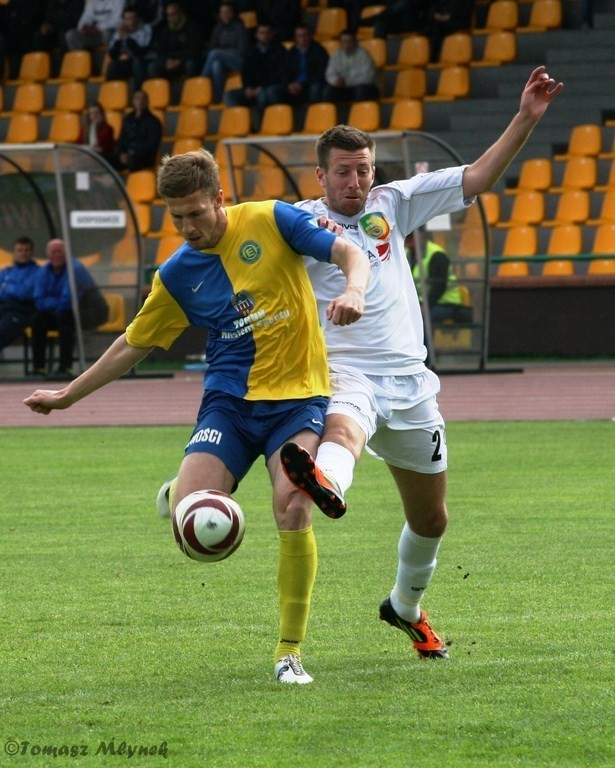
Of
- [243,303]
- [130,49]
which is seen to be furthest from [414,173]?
[243,303]

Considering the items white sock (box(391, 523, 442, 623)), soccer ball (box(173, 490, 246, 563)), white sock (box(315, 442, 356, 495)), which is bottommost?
white sock (box(391, 523, 442, 623))

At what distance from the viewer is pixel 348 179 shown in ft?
19.2

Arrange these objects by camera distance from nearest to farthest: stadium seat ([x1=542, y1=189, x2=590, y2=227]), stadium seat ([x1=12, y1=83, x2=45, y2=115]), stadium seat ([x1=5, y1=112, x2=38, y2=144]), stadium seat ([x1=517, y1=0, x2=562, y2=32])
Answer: stadium seat ([x1=542, y1=189, x2=590, y2=227])
stadium seat ([x1=517, y1=0, x2=562, y2=32])
stadium seat ([x1=5, y1=112, x2=38, y2=144])
stadium seat ([x1=12, y1=83, x2=45, y2=115])

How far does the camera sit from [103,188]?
2006cm

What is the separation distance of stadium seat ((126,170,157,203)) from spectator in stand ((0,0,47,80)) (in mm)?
5161

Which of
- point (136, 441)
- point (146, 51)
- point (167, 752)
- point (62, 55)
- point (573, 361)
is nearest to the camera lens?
point (167, 752)

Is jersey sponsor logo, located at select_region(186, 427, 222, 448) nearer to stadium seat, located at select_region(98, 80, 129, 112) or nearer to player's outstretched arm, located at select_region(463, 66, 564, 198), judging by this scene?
player's outstretched arm, located at select_region(463, 66, 564, 198)

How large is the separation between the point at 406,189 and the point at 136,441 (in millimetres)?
8339

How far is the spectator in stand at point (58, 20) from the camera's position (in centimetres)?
2869

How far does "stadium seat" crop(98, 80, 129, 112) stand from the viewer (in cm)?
2712

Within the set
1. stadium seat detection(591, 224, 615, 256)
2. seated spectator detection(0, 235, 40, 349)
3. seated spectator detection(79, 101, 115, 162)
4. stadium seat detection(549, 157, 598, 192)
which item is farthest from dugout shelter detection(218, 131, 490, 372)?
seated spectator detection(79, 101, 115, 162)

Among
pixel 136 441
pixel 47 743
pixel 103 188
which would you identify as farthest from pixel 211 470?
pixel 103 188

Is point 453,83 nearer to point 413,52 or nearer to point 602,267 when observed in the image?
point 413,52

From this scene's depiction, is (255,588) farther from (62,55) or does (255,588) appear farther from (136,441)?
(62,55)
